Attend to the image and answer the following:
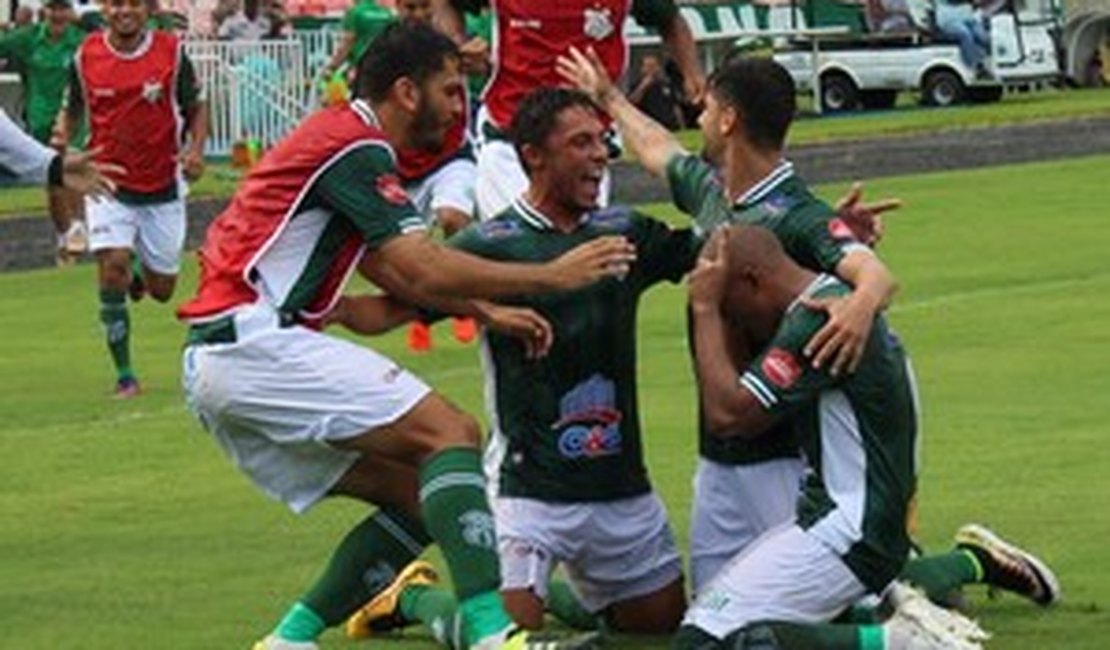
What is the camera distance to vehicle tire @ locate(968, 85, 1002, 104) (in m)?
54.7

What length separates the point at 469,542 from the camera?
33.6 ft

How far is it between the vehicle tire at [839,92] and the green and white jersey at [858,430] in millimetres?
44860

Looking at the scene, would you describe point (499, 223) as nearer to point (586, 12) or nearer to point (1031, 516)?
point (1031, 516)

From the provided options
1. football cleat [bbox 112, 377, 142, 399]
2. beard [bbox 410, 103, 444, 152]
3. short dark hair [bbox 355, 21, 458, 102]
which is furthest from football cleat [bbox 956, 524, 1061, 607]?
football cleat [bbox 112, 377, 142, 399]

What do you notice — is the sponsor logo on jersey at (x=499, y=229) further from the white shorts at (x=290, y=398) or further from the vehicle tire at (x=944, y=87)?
the vehicle tire at (x=944, y=87)

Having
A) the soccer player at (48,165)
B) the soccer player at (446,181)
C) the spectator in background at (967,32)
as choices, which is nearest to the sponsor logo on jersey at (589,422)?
the soccer player at (48,165)

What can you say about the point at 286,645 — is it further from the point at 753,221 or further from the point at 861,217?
the point at 861,217

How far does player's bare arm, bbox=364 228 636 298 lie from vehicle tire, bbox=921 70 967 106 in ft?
146

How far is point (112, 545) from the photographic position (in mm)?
13961

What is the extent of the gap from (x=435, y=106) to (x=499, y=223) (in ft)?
2.80

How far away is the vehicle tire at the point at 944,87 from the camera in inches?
2153

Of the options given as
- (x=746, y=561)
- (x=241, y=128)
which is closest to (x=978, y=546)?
(x=746, y=561)

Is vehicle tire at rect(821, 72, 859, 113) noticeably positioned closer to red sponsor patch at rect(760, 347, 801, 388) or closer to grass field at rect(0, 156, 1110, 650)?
grass field at rect(0, 156, 1110, 650)

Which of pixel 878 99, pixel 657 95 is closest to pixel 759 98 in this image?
pixel 657 95
